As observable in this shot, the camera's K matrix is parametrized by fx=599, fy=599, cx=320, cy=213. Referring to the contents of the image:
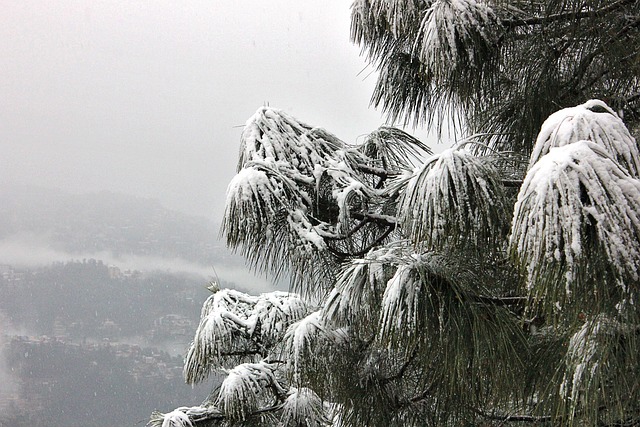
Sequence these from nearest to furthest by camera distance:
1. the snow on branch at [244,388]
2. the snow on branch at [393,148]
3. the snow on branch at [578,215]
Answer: the snow on branch at [578,215], the snow on branch at [393,148], the snow on branch at [244,388]

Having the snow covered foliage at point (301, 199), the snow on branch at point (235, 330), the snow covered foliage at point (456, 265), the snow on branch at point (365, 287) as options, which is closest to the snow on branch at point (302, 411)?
the snow on branch at point (235, 330)

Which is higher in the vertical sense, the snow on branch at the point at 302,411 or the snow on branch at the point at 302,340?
the snow on branch at the point at 302,340

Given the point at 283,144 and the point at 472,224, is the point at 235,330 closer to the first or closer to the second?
the point at 283,144

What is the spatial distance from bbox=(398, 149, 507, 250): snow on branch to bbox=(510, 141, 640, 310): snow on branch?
0.73 feet

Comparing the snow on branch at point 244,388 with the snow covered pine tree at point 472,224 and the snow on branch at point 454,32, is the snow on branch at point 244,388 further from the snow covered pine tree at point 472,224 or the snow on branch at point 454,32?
the snow on branch at point 454,32

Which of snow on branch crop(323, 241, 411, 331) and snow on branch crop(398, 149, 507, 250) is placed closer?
snow on branch crop(398, 149, 507, 250)

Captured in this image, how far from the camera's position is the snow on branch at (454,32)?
3.25 ft

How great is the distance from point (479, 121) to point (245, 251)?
591 millimetres

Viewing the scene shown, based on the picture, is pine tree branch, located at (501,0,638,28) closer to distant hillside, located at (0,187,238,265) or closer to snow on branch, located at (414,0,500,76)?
snow on branch, located at (414,0,500,76)

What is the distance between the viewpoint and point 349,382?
122cm

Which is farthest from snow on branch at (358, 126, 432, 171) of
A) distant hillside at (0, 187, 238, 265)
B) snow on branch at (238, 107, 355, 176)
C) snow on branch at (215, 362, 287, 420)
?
distant hillside at (0, 187, 238, 265)

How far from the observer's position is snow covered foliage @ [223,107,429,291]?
1.09m

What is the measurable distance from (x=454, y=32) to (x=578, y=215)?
60 centimetres

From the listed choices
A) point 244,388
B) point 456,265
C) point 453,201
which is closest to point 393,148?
point 456,265
